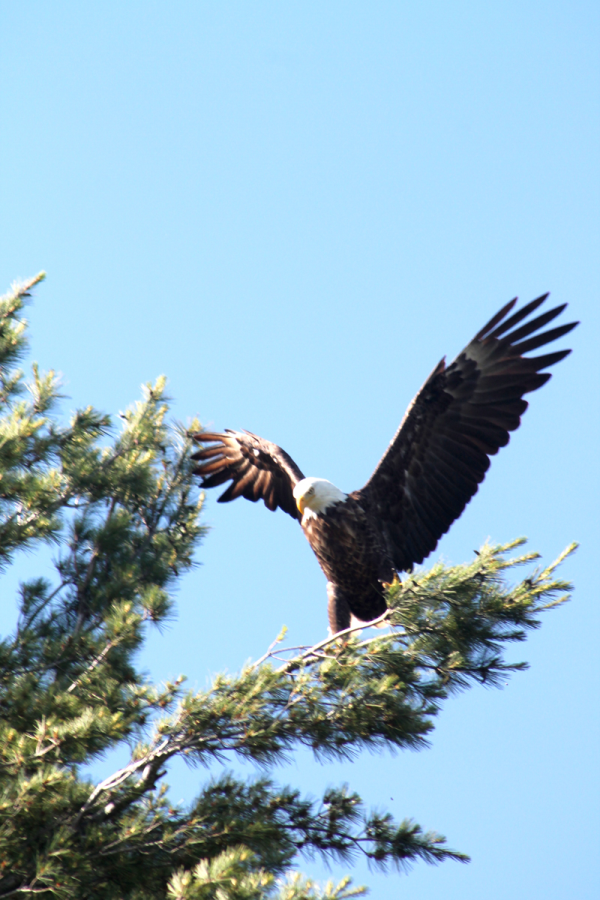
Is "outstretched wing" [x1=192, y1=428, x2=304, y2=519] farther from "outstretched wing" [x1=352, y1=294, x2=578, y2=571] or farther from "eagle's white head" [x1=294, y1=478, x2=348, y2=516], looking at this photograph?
"outstretched wing" [x1=352, y1=294, x2=578, y2=571]

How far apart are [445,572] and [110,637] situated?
145 centimetres

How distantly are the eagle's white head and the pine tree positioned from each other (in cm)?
128

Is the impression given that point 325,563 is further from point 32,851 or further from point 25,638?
point 32,851

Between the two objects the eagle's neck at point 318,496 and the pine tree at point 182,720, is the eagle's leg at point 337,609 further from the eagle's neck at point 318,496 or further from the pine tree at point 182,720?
the pine tree at point 182,720

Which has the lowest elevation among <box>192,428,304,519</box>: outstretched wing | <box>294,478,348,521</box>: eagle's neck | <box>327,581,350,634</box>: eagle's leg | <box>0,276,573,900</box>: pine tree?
<box>0,276,573,900</box>: pine tree

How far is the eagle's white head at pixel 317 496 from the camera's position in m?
5.13

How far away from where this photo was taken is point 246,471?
20.8 ft

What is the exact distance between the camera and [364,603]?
5395mm

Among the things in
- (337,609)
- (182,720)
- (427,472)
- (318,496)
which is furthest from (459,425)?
(182,720)

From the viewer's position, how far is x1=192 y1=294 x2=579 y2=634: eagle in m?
5.00

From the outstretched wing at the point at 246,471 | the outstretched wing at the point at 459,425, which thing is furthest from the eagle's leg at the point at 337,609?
the outstretched wing at the point at 246,471

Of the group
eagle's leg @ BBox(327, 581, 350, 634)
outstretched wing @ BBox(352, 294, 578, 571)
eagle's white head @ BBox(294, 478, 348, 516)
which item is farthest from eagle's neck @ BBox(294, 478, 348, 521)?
eagle's leg @ BBox(327, 581, 350, 634)

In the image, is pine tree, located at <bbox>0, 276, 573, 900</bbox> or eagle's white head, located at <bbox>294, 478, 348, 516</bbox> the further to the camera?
eagle's white head, located at <bbox>294, 478, 348, 516</bbox>

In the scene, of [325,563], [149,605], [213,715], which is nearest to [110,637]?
[149,605]
